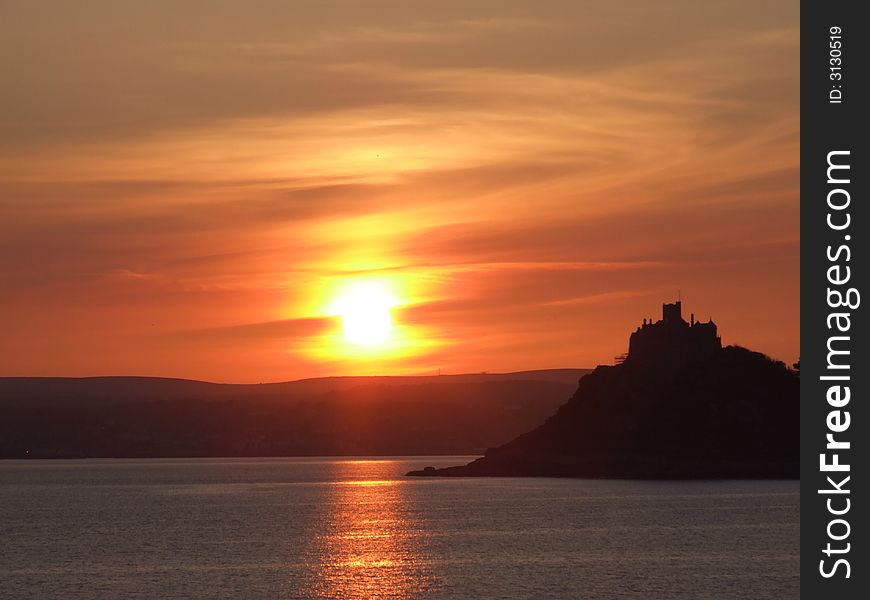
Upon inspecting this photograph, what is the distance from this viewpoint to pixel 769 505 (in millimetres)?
187125

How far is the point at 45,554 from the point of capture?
387 ft

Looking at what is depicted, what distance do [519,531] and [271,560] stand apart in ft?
122

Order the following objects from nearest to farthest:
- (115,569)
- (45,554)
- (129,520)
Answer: (115,569)
(45,554)
(129,520)

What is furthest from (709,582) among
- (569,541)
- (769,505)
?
(769,505)

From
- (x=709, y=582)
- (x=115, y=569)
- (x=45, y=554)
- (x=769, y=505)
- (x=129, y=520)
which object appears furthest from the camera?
(x=769, y=505)

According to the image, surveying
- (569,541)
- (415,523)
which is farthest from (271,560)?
(415,523)

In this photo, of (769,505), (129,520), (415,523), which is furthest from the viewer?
(769,505)
